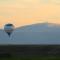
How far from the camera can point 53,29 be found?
10556 centimetres

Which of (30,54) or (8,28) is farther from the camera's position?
(8,28)

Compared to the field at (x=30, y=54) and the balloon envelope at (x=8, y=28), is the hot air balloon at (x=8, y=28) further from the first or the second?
the field at (x=30, y=54)

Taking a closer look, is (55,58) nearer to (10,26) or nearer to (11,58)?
(11,58)

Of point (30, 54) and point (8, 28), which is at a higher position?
point (30, 54)

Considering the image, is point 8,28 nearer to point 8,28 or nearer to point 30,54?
point 8,28

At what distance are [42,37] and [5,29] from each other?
12.7m

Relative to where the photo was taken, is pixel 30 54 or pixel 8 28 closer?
pixel 30 54

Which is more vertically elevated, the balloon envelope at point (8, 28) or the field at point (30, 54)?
the field at point (30, 54)

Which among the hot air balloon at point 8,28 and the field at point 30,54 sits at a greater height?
the field at point 30,54

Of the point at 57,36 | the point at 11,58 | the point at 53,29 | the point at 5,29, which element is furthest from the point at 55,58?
the point at 53,29

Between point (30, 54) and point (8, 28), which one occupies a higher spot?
point (30, 54)

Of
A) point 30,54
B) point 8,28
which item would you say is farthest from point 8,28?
point 30,54

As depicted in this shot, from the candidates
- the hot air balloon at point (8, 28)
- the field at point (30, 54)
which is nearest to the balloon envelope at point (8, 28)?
the hot air balloon at point (8, 28)

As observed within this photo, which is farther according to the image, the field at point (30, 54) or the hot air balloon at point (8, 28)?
the hot air balloon at point (8, 28)
